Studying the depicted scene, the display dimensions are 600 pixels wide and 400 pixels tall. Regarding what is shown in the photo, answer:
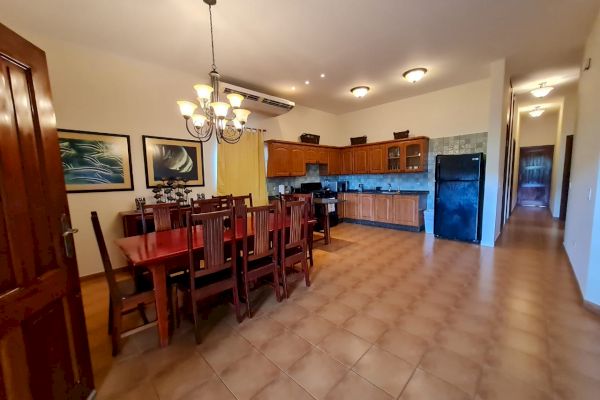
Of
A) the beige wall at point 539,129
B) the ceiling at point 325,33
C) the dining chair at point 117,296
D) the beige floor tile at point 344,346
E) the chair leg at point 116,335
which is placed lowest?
the beige floor tile at point 344,346

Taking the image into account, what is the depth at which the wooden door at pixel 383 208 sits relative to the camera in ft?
18.2

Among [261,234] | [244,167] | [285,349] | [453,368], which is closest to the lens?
[453,368]

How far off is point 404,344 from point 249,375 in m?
1.15

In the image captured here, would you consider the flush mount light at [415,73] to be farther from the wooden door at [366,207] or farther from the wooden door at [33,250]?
the wooden door at [33,250]

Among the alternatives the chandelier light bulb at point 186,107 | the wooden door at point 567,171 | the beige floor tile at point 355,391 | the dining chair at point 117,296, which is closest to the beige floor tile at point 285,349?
the beige floor tile at point 355,391

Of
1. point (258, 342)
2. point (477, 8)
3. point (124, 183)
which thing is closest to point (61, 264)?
point (258, 342)

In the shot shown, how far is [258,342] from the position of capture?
1.91 metres

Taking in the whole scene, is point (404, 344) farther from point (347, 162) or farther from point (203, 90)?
point (347, 162)

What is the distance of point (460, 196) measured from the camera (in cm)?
439

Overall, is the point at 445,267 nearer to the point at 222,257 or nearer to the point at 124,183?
the point at 222,257

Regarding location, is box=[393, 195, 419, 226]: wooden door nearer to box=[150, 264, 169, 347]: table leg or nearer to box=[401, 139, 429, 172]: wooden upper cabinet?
box=[401, 139, 429, 172]: wooden upper cabinet

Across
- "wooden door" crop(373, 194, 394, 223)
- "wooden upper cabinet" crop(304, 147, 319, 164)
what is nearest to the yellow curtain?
"wooden upper cabinet" crop(304, 147, 319, 164)

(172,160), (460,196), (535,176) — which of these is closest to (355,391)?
(172,160)

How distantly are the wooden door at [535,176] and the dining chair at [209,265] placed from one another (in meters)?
10.8
